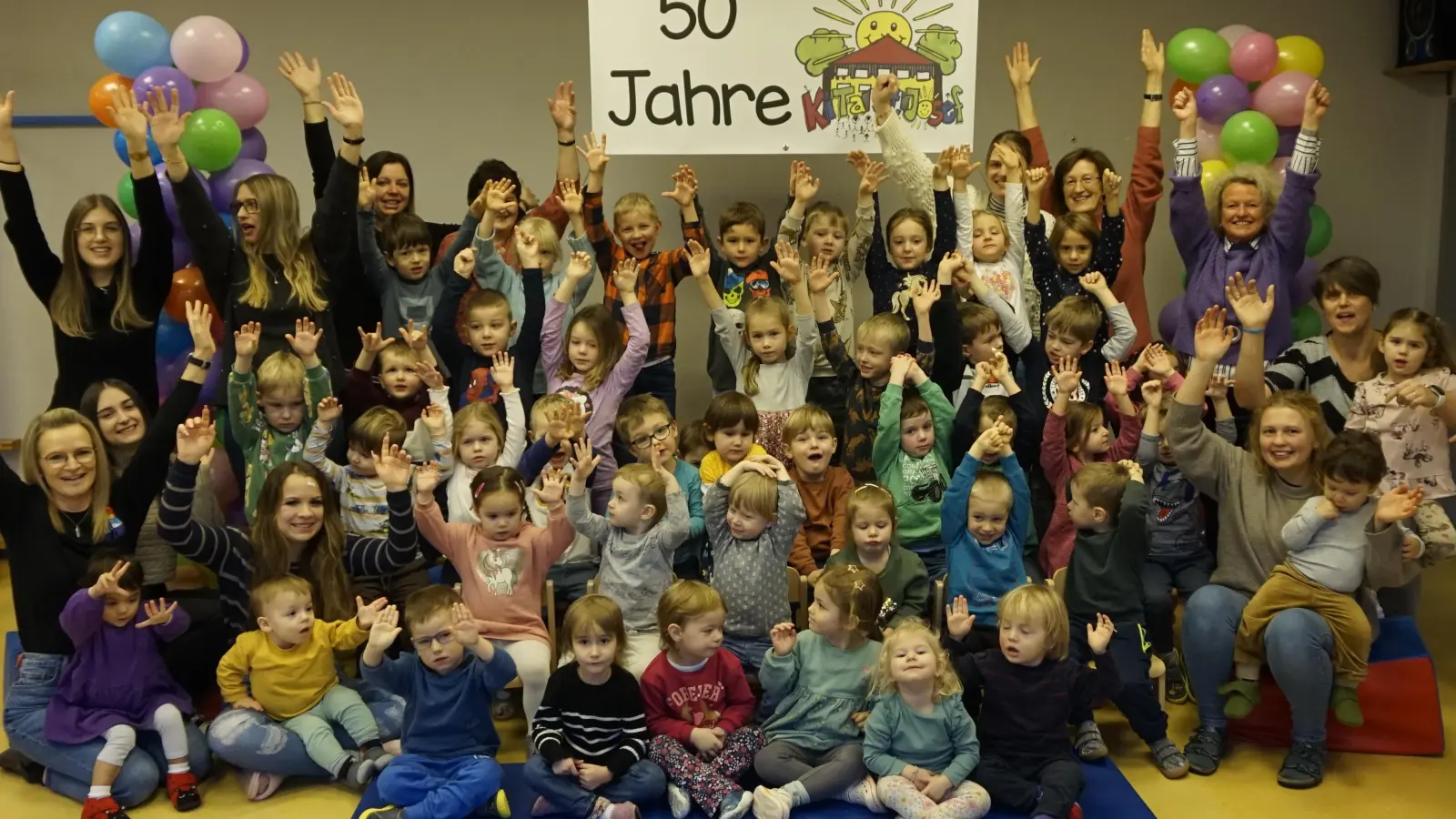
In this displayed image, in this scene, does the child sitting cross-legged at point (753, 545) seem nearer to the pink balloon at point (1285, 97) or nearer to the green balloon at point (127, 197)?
the green balloon at point (127, 197)

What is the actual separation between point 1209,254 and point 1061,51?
5.27 ft

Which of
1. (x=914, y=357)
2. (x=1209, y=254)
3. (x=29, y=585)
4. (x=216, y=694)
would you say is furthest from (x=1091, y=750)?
(x=29, y=585)

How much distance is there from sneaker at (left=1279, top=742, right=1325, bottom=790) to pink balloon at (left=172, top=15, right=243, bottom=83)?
411 cm

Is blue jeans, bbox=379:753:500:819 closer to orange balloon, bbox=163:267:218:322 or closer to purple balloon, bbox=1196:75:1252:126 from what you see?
orange balloon, bbox=163:267:218:322

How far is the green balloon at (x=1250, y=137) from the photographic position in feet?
16.2

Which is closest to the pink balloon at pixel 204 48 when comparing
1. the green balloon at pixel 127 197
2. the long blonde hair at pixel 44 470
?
the green balloon at pixel 127 197

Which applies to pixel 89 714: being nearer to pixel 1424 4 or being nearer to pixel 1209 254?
pixel 1209 254

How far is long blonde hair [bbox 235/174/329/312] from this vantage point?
174 inches

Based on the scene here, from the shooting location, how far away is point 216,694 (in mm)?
4219

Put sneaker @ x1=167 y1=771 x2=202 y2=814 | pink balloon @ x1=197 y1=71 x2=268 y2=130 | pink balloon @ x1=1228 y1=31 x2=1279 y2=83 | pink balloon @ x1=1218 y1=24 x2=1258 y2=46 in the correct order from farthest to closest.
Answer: pink balloon @ x1=1218 y1=24 x2=1258 y2=46, pink balloon @ x1=1228 y1=31 x2=1279 y2=83, pink balloon @ x1=197 y1=71 x2=268 y2=130, sneaker @ x1=167 y1=771 x2=202 y2=814

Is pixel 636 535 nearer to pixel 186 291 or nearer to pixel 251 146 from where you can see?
pixel 186 291

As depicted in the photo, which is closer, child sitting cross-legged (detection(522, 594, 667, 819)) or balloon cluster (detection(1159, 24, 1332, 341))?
child sitting cross-legged (detection(522, 594, 667, 819))

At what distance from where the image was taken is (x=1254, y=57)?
5.00m

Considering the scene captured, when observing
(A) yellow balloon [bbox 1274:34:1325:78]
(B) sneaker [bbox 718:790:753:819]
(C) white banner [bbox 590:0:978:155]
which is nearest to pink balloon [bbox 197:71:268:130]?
(C) white banner [bbox 590:0:978:155]
